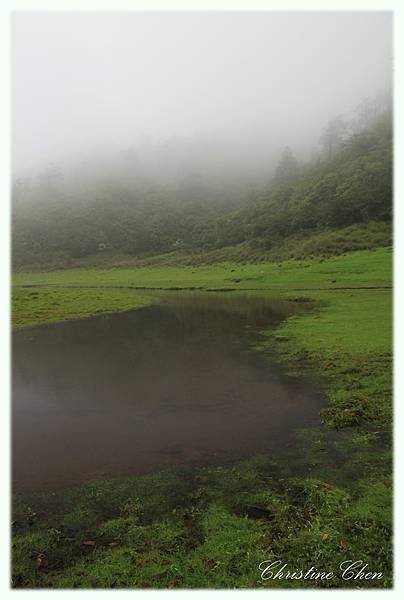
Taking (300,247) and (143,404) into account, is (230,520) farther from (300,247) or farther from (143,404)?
(300,247)

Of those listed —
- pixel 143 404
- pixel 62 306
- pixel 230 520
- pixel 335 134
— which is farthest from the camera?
pixel 335 134

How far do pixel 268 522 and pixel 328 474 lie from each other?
2.80 m

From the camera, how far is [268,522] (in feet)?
28.7

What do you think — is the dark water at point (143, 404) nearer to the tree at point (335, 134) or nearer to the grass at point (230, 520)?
the grass at point (230, 520)

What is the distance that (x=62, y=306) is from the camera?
5291cm

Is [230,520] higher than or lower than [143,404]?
lower

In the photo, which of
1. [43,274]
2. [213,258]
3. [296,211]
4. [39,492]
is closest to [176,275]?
[213,258]

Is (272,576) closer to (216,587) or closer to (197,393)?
(216,587)

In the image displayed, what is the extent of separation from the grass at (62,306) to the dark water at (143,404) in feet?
40.6

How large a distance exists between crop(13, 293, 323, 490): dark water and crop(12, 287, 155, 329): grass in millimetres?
12370
